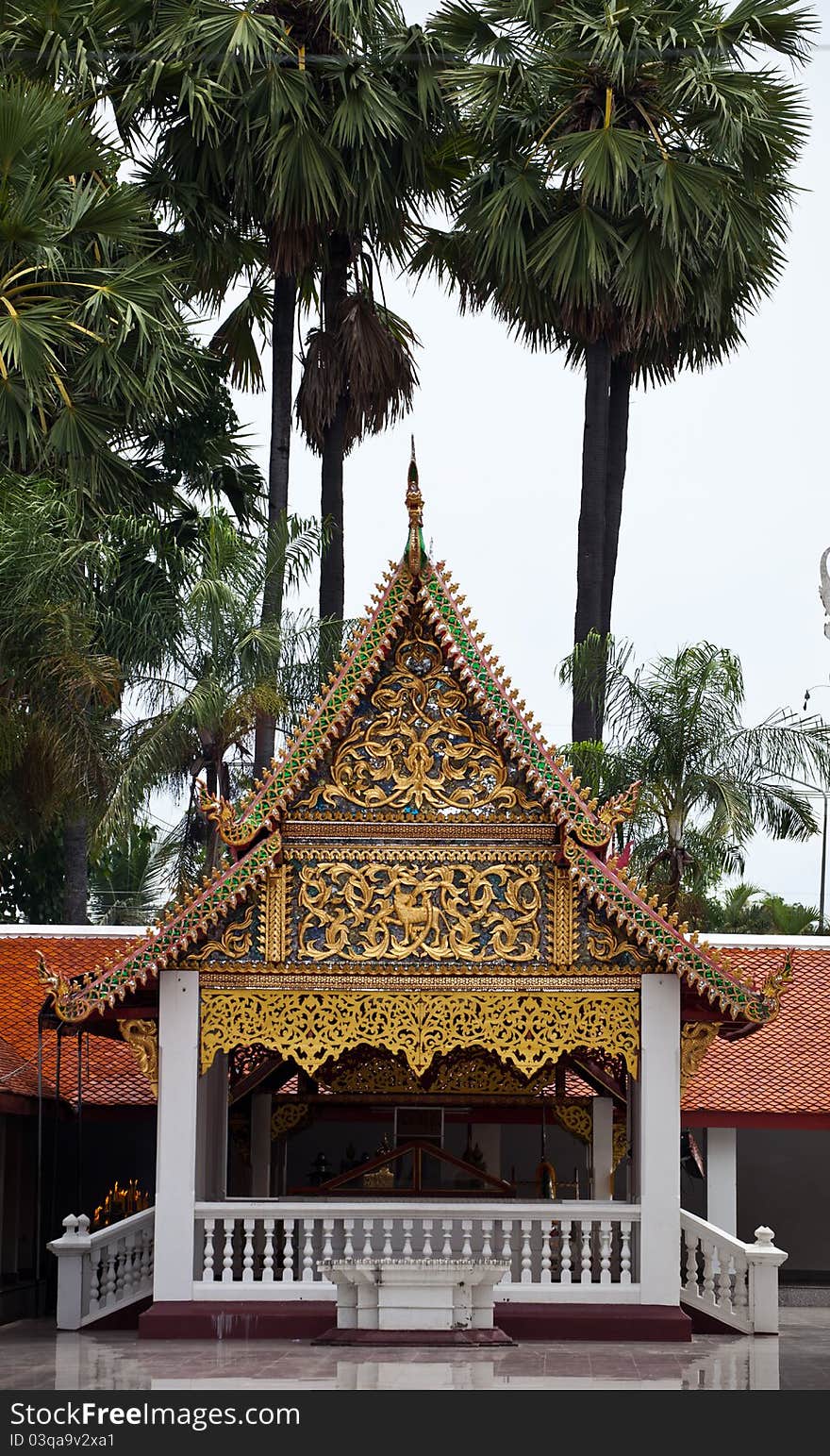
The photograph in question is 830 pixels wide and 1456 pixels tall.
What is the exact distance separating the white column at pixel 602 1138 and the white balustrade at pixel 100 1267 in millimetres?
4001

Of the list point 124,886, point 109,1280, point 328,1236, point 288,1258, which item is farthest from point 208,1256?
point 124,886

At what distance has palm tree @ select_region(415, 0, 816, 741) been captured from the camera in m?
25.8

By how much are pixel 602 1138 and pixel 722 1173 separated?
2314 millimetres

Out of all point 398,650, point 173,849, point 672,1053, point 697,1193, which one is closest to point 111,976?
point 398,650

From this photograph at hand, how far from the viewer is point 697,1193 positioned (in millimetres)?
20812

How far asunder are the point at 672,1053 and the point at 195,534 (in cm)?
1581

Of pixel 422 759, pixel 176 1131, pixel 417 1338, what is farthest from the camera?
pixel 422 759

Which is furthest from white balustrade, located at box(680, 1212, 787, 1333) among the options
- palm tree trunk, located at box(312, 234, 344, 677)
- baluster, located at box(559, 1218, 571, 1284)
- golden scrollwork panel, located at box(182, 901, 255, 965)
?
palm tree trunk, located at box(312, 234, 344, 677)

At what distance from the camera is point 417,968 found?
46.8 ft

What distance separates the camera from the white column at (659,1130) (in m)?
14.1

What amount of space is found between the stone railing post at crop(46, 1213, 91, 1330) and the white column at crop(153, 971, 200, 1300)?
1030mm

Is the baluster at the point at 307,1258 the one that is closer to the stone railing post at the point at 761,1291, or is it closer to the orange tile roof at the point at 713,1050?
the stone railing post at the point at 761,1291

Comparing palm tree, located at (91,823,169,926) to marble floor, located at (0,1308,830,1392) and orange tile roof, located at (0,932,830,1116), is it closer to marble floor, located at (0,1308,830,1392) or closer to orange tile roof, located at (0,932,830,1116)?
orange tile roof, located at (0,932,830,1116)

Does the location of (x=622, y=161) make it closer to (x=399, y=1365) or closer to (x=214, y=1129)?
(x=214, y=1129)
